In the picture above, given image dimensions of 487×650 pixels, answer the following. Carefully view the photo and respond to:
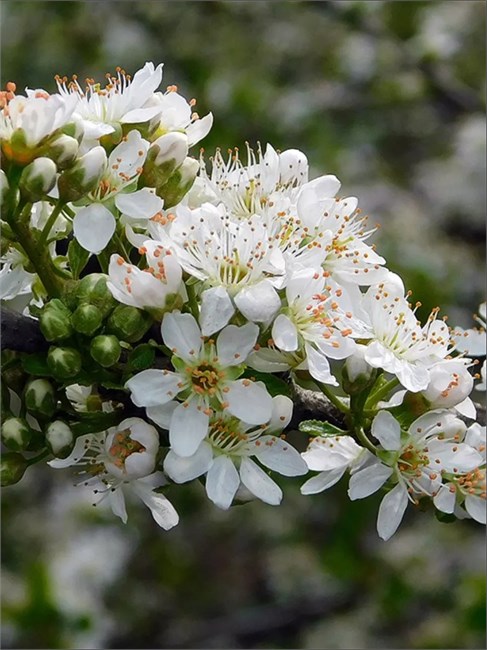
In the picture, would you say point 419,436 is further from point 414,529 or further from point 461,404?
point 414,529

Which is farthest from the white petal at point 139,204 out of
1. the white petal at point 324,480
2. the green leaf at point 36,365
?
the white petal at point 324,480

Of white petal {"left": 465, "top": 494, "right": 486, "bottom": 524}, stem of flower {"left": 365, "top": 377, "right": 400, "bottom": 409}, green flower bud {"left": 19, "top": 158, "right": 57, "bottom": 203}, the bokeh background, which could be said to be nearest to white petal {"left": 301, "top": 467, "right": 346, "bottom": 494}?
stem of flower {"left": 365, "top": 377, "right": 400, "bottom": 409}

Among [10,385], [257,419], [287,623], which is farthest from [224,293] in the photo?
[287,623]

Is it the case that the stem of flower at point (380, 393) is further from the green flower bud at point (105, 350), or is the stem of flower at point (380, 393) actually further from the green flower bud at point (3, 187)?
the green flower bud at point (3, 187)

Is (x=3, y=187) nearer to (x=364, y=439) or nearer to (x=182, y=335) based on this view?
(x=182, y=335)

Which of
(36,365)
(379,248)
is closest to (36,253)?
(36,365)

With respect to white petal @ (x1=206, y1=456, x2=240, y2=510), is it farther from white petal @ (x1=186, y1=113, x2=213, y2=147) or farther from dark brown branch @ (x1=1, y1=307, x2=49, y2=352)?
white petal @ (x1=186, y1=113, x2=213, y2=147)
